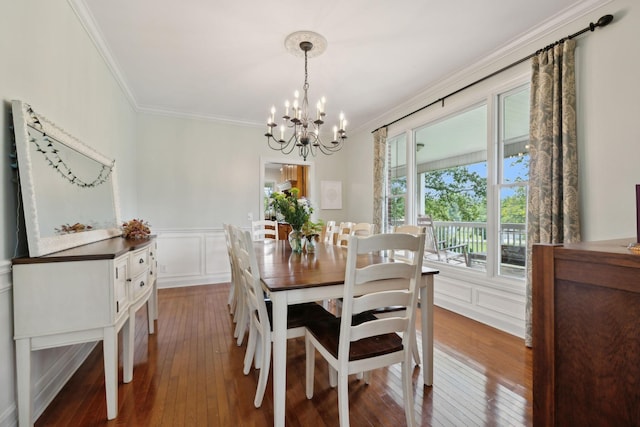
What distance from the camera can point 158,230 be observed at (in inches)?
173

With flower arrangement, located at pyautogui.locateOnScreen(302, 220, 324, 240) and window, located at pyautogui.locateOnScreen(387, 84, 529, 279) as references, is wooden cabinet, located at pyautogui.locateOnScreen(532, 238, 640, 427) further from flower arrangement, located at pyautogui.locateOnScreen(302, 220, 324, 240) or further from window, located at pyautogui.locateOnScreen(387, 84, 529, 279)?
window, located at pyautogui.locateOnScreen(387, 84, 529, 279)

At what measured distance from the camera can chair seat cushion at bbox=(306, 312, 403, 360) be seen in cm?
140

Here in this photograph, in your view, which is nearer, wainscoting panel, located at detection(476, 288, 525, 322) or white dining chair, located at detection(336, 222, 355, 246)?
wainscoting panel, located at detection(476, 288, 525, 322)

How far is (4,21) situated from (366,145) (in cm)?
447

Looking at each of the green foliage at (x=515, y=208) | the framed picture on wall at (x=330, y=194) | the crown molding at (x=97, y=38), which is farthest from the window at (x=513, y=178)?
the crown molding at (x=97, y=38)

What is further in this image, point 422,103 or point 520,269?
point 422,103

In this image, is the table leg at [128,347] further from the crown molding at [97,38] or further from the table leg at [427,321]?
the crown molding at [97,38]

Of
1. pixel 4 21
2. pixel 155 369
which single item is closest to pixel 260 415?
pixel 155 369

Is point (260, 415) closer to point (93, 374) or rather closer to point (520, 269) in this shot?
point (93, 374)

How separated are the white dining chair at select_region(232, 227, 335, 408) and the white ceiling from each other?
189cm

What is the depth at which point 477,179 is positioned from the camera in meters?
3.29

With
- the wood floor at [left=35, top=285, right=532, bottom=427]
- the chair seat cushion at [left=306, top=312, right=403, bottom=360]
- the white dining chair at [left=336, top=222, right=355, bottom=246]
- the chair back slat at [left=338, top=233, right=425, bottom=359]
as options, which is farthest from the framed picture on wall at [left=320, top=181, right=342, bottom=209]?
the chair back slat at [left=338, top=233, right=425, bottom=359]

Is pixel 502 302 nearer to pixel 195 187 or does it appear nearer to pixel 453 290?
pixel 453 290

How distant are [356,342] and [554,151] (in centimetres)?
228
